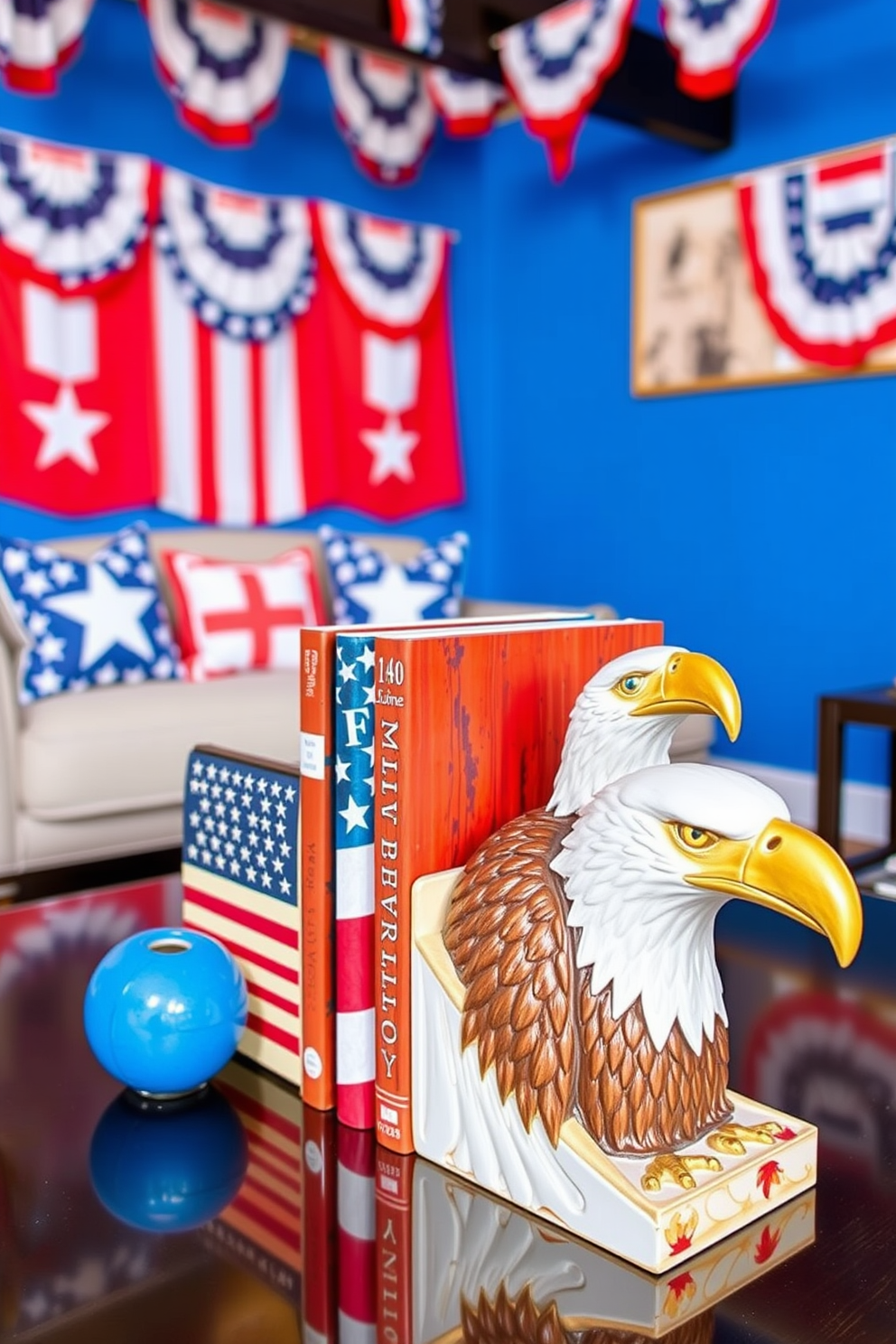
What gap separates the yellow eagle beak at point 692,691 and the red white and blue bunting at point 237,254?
300 cm

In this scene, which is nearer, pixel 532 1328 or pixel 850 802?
pixel 532 1328

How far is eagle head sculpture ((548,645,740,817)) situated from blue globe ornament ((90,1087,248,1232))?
0.90 ft

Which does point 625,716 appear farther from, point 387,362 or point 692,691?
point 387,362

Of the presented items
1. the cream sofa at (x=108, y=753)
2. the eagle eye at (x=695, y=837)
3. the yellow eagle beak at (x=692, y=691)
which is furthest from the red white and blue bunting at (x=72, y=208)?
the eagle eye at (x=695, y=837)

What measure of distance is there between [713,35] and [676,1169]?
2.75 m

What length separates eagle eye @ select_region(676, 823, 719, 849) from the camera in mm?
528

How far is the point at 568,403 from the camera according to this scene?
3889mm

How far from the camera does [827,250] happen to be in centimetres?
301

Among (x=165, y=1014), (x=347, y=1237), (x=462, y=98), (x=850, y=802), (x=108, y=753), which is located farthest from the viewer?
(x=462, y=98)

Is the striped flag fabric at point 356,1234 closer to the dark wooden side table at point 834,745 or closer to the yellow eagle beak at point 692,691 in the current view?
the yellow eagle beak at point 692,691

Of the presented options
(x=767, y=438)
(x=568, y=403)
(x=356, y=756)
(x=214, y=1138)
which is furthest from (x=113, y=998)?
(x=568, y=403)

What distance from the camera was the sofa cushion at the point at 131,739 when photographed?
2234mm

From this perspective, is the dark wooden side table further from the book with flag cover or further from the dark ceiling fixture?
the book with flag cover

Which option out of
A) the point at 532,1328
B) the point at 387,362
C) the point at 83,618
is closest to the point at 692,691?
the point at 532,1328
